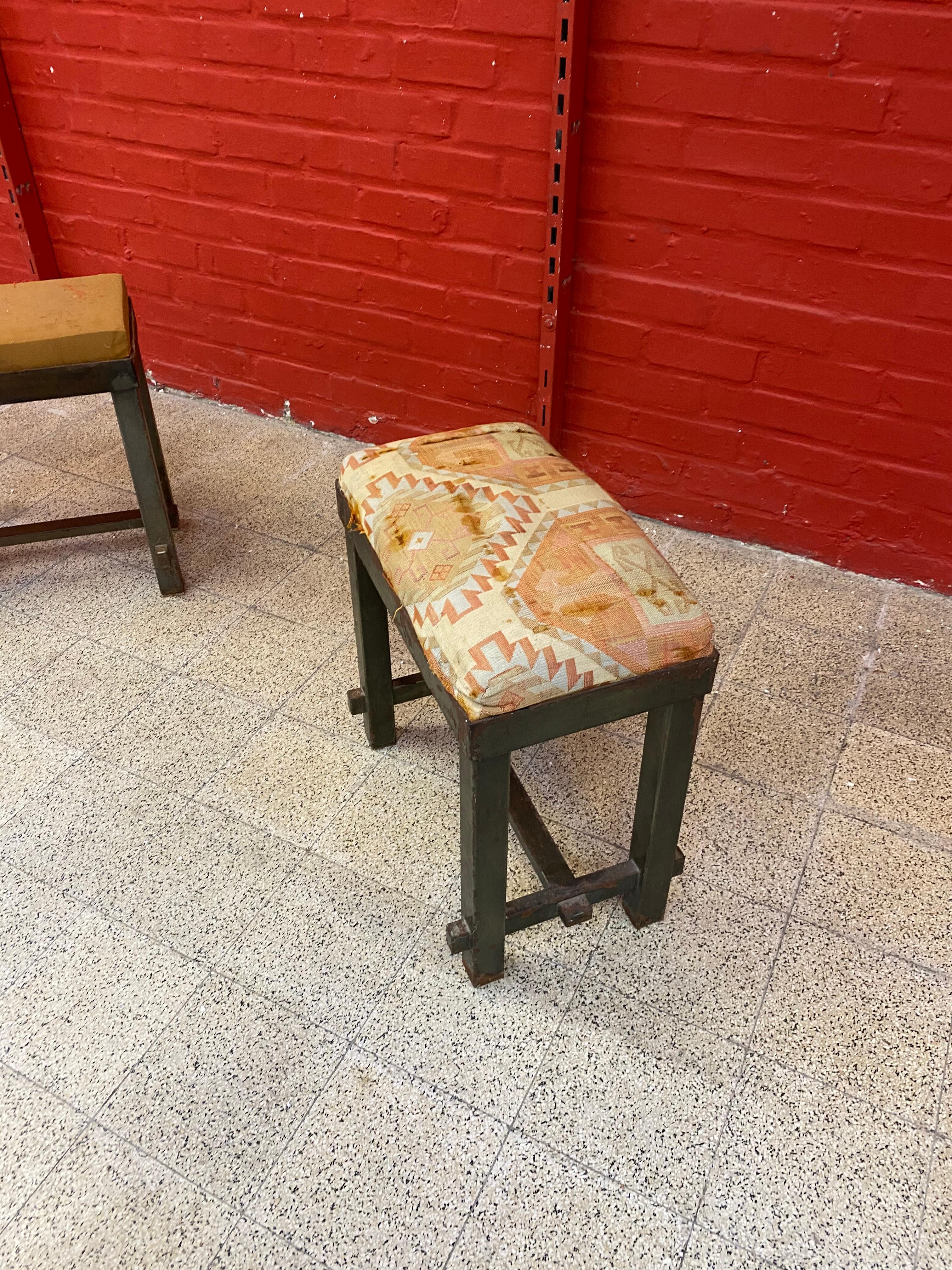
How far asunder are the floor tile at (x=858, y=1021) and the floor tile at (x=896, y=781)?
31cm

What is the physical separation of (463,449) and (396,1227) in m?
1.10

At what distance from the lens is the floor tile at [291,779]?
5.83ft

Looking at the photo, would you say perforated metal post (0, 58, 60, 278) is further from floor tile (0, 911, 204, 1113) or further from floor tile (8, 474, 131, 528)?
floor tile (0, 911, 204, 1113)

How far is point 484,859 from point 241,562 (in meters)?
1.32

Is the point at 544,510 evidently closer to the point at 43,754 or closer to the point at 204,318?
the point at 43,754

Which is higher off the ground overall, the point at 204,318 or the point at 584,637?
the point at 584,637

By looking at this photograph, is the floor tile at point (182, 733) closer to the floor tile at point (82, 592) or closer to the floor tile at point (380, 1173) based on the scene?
the floor tile at point (82, 592)

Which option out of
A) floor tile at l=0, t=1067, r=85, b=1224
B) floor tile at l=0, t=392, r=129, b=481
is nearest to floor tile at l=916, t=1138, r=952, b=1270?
floor tile at l=0, t=1067, r=85, b=1224

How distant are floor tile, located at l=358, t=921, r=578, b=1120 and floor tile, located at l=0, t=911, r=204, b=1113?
0.33m

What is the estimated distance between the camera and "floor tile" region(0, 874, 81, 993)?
1558 mm

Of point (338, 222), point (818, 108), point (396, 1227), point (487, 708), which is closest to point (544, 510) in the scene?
point (487, 708)

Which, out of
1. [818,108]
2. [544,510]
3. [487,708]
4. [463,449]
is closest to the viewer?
[487,708]

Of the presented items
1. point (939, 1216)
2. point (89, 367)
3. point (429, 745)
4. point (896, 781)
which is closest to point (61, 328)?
point (89, 367)

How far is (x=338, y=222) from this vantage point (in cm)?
253
